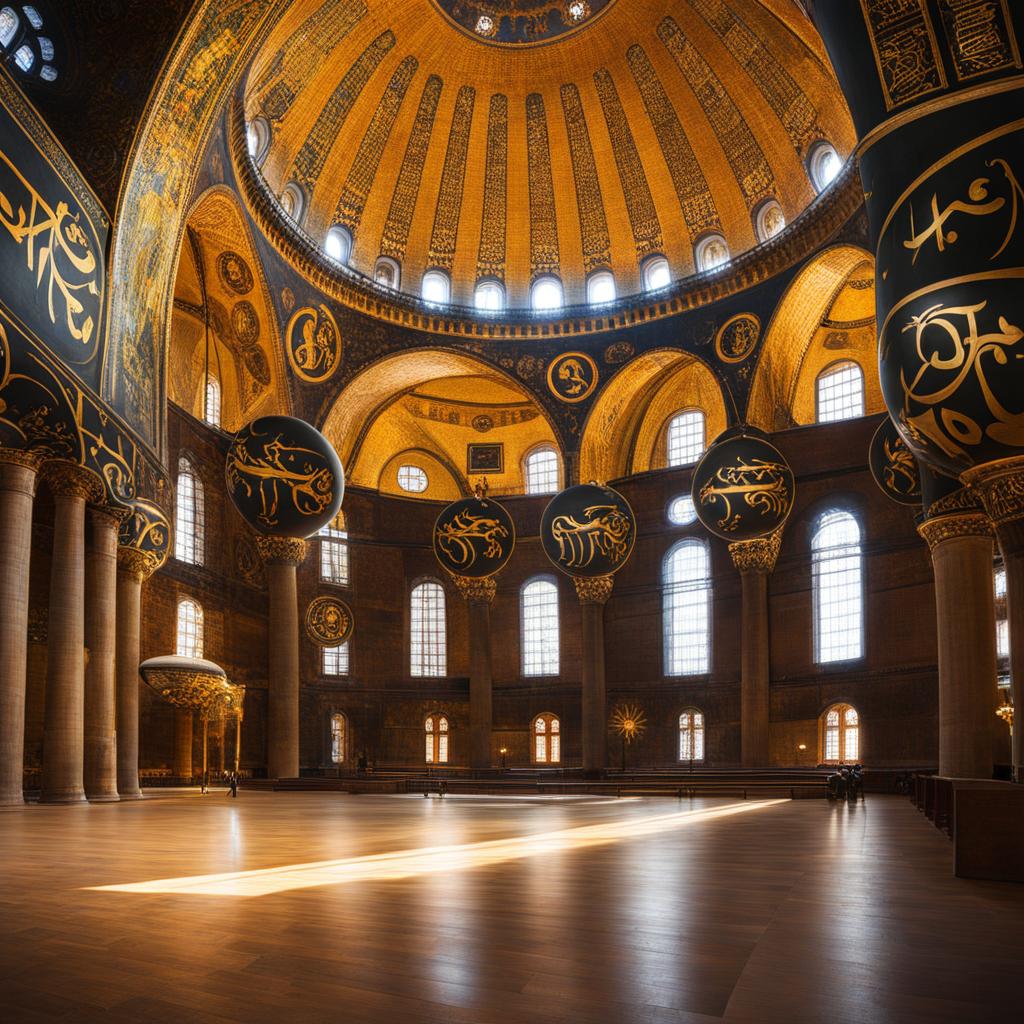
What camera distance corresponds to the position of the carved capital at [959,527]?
1224 cm

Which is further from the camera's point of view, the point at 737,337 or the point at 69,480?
the point at 737,337

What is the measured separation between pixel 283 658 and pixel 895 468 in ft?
47.3

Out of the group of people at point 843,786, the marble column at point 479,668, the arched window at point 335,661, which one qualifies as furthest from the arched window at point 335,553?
the group of people at point 843,786

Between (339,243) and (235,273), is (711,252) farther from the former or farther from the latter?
(235,273)

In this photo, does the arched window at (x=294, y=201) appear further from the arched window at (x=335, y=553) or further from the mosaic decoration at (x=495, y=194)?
the arched window at (x=335, y=553)

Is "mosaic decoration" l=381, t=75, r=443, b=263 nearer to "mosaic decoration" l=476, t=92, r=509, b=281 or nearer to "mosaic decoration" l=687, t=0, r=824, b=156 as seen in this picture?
"mosaic decoration" l=476, t=92, r=509, b=281

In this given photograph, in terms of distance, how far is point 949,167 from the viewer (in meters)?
8.31

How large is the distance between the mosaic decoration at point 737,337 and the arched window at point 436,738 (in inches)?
503

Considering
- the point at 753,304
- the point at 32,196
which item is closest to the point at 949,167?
the point at 32,196

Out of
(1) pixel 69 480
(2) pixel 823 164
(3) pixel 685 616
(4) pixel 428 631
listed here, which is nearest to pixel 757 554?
(3) pixel 685 616

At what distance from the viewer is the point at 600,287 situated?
94.4ft

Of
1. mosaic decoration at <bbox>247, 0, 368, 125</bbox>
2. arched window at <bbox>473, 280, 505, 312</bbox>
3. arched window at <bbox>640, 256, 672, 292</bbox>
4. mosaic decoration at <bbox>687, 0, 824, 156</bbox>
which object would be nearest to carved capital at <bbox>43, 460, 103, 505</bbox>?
mosaic decoration at <bbox>247, 0, 368, 125</bbox>

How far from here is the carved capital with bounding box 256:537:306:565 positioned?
23.2 meters

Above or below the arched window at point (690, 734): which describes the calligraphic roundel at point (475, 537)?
above
